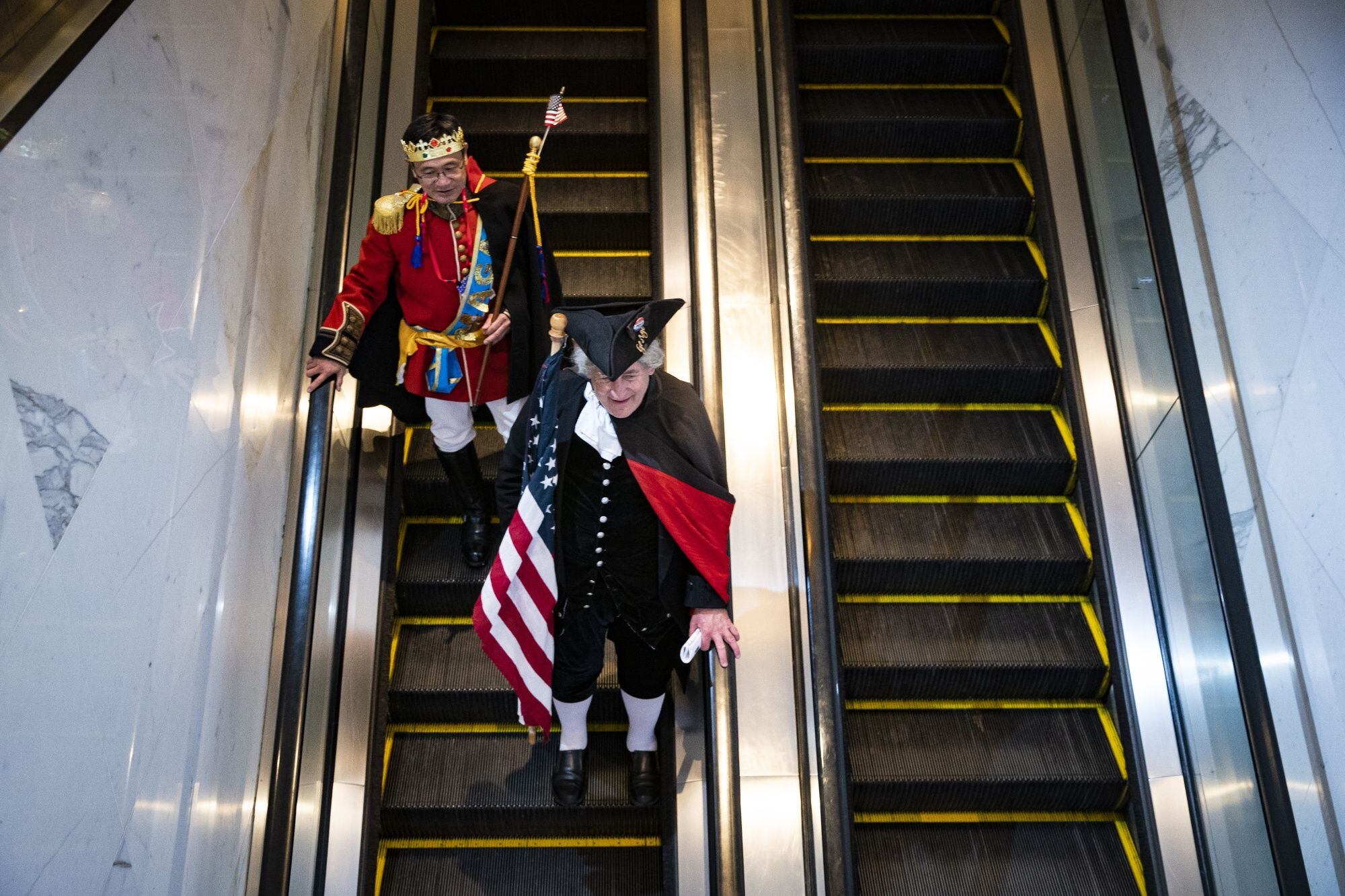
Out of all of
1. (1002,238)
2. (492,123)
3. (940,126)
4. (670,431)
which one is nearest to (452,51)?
(492,123)

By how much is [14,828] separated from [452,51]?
4.89 m

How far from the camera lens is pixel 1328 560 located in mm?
4070

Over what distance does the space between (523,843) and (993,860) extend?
1.76m

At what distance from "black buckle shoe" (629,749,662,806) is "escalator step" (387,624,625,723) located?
0.30 m

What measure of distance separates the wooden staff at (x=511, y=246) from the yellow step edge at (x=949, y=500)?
1638 millimetres

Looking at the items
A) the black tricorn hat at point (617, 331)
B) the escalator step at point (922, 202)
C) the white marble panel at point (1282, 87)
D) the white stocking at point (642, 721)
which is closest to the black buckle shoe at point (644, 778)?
the white stocking at point (642, 721)

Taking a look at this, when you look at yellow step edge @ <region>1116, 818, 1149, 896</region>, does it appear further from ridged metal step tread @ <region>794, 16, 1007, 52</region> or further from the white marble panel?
ridged metal step tread @ <region>794, 16, 1007, 52</region>

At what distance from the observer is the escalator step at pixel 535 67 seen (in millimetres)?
6402

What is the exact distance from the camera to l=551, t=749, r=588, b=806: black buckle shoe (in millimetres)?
4340

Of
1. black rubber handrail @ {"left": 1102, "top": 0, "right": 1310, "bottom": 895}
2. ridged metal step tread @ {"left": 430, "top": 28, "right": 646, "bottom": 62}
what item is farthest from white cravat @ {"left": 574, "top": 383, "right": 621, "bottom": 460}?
ridged metal step tread @ {"left": 430, "top": 28, "right": 646, "bottom": 62}

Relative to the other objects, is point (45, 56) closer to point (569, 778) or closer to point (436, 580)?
point (436, 580)

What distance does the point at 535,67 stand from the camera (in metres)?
6.42

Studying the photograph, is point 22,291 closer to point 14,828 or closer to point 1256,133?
point 14,828

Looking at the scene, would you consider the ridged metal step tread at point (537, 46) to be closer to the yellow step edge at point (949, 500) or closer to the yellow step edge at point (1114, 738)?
the yellow step edge at point (949, 500)
